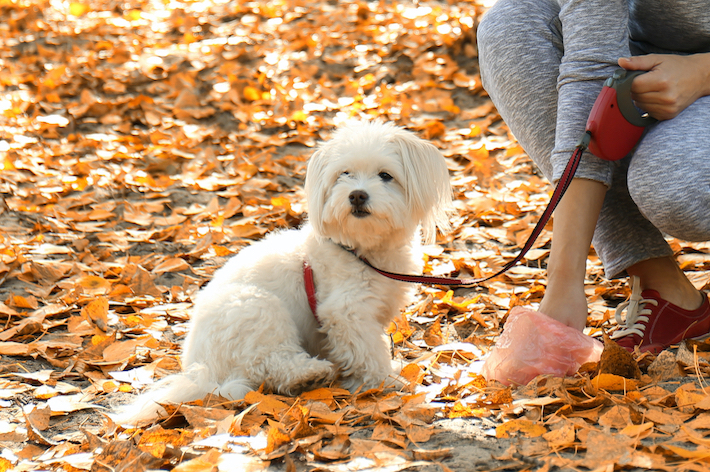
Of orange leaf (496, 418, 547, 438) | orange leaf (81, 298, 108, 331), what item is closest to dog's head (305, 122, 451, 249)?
orange leaf (496, 418, 547, 438)

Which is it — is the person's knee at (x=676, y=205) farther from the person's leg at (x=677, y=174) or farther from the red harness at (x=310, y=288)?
the red harness at (x=310, y=288)

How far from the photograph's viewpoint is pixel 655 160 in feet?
6.43

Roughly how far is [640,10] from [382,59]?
12.4ft

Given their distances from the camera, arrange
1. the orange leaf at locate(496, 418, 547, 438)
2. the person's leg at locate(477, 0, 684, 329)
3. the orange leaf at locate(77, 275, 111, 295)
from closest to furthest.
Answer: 1. the orange leaf at locate(496, 418, 547, 438)
2. the person's leg at locate(477, 0, 684, 329)
3. the orange leaf at locate(77, 275, 111, 295)

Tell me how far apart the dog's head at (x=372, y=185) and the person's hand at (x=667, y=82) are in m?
0.68

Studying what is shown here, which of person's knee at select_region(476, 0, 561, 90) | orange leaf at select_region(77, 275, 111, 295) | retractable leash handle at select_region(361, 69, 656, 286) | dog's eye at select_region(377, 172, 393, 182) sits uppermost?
person's knee at select_region(476, 0, 561, 90)

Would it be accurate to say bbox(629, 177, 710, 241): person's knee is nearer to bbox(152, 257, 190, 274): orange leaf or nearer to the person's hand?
the person's hand

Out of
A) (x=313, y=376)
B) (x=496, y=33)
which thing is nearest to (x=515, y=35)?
(x=496, y=33)

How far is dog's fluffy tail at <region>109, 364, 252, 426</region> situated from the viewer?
1833 mm

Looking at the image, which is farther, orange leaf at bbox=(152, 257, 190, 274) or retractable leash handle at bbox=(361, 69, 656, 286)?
orange leaf at bbox=(152, 257, 190, 274)

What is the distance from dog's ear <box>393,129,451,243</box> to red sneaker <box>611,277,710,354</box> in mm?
779

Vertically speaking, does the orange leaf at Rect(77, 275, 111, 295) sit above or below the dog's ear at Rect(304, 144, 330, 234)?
below

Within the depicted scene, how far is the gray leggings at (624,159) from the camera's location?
1.93 metres

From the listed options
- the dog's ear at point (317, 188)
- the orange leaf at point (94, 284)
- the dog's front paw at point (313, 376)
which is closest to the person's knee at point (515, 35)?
the dog's ear at point (317, 188)
